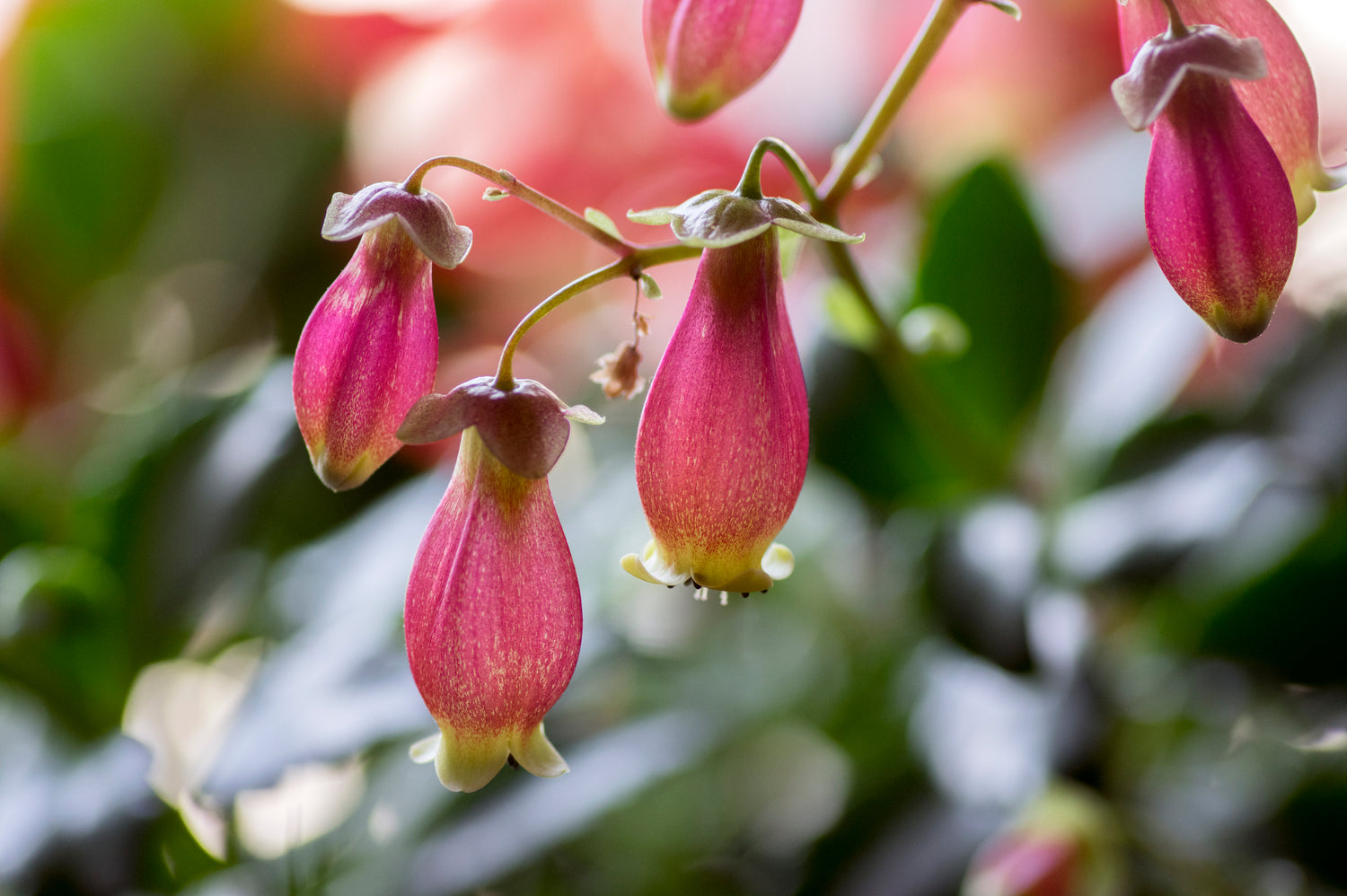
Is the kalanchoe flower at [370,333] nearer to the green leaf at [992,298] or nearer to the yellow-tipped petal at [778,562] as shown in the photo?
the yellow-tipped petal at [778,562]

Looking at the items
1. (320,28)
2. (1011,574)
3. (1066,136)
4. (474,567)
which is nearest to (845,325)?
(1011,574)

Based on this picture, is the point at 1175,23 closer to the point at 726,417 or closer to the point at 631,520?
the point at 726,417

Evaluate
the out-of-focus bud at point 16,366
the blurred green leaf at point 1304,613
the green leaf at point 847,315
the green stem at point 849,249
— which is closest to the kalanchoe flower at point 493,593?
the green stem at point 849,249

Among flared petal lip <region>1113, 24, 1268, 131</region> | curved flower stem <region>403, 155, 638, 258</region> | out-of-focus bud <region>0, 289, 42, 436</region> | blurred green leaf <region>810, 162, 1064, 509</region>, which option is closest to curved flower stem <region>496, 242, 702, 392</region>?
curved flower stem <region>403, 155, 638, 258</region>

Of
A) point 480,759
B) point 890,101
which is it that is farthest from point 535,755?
point 890,101

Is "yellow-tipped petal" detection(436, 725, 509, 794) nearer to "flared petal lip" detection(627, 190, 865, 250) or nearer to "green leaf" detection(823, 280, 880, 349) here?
"flared petal lip" detection(627, 190, 865, 250)

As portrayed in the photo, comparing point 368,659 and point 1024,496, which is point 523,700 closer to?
point 368,659

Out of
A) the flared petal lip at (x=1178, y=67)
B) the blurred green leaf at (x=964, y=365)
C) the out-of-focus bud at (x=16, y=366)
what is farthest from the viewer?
the out-of-focus bud at (x=16, y=366)
